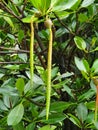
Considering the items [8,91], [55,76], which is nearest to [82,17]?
[55,76]

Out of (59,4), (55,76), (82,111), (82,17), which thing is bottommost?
(82,111)

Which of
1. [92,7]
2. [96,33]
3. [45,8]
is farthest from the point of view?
[96,33]

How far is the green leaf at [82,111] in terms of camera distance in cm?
110

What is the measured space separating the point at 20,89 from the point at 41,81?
7cm

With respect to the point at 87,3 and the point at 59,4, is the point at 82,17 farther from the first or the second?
the point at 59,4

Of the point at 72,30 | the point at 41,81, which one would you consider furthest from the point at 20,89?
the point at 72,30

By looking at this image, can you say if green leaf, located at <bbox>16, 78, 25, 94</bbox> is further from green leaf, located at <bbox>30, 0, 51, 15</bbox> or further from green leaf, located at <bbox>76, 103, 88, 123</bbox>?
green leaf, located at <bbox>30, 0, 51, 15</bbox>

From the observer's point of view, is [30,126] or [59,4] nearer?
[59,4]

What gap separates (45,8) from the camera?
2.55 ft

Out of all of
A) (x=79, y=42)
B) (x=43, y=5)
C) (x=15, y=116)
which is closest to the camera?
(x=43, y=5)

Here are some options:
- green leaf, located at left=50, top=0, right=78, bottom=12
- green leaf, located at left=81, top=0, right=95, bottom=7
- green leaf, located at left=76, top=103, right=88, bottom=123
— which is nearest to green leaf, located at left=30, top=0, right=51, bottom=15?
green leaf, located at left=50, top=0, right=78, bottom=12

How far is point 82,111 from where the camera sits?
111cm

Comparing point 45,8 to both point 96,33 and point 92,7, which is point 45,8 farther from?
point 96,33

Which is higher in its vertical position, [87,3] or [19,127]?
[87,3]
